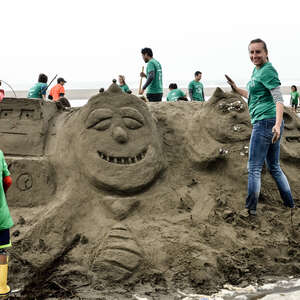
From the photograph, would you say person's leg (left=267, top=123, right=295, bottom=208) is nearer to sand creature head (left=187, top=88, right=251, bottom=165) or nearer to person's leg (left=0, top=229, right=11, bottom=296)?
sand creature head (left=187, top=88, right=251, bottom=165)

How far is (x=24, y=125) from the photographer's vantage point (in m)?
4.96

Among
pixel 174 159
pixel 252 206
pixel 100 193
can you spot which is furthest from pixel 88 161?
pixel 252 206

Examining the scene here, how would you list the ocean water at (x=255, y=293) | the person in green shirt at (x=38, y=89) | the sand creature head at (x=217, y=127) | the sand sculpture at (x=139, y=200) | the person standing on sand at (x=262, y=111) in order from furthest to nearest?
the person in green shirt at (x=38, y=89) → the sand creature head at (x=217, y=127) → the person standing on sand at (x=262, y=111) → the sand sculpture at (x=139, y=200) → the ocean water at (x=255, y=293)

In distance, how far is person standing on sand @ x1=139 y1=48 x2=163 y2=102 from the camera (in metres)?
6.06

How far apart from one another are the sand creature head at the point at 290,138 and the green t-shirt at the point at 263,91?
1257 millimetres

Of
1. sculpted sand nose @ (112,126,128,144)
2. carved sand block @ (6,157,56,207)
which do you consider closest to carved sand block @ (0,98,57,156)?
carved sand block @ (6,157,56,207)

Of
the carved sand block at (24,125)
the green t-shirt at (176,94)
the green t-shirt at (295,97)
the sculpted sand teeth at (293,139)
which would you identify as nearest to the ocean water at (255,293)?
the sculpted sand teeth at (293,139)

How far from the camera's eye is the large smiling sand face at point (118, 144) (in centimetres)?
418

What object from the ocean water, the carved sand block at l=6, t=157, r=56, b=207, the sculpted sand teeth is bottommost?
the ocean water

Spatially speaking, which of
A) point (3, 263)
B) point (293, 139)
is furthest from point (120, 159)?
point (293, 139)

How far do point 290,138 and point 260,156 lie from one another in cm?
156

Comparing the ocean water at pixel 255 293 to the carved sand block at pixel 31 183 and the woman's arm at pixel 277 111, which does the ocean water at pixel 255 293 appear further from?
the carved sand block at pixel 31 183

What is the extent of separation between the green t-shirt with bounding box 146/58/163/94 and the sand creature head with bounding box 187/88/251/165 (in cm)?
146

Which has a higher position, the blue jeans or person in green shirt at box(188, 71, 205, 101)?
person in green shirt at box(188, 71, 205, 101)
